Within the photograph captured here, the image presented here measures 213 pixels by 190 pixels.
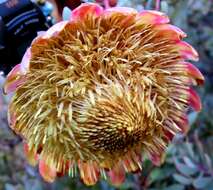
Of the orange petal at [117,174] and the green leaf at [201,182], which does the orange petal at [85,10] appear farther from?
the green leaf at [201,182]

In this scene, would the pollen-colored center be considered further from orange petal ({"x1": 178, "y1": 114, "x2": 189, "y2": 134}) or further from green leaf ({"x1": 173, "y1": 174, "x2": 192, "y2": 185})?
green leaf ({"x1": 173, "y1": 174, "x2": 192, "y2": 185})

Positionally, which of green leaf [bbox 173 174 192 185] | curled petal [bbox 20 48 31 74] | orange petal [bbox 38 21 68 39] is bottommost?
green leaf [bbox 173 174 192 185]

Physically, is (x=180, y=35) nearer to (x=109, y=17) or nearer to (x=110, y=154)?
(x=109, y=17)

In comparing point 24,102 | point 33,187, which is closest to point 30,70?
point 24,102

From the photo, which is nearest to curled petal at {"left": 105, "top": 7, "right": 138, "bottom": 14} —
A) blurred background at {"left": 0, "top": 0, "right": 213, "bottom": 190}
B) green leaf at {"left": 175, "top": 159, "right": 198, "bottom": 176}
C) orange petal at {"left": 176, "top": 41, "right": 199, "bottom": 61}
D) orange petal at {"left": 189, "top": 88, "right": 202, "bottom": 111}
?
orange petal at {"left": 176, "top": 41, "right": 199, "bottom": 61}

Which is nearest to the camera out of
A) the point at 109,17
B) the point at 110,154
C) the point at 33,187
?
the point at 109,17

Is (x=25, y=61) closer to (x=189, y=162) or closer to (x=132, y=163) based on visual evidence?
(x=132, y=163)

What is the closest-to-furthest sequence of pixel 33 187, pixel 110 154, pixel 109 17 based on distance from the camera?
1. pixel 109 17
2. pixel 110 154
3. pixel 33 187
